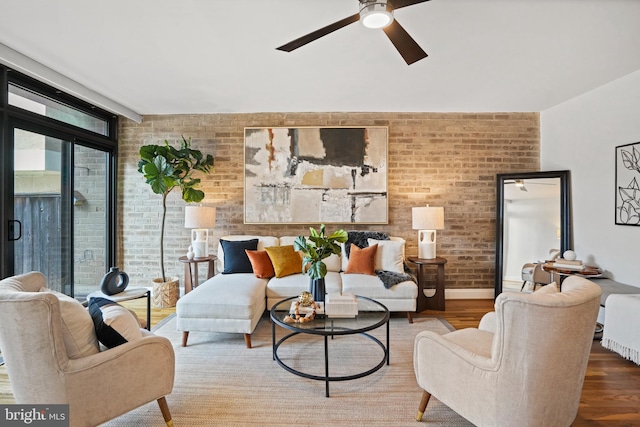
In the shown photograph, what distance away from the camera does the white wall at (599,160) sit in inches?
121

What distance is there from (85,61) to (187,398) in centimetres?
305

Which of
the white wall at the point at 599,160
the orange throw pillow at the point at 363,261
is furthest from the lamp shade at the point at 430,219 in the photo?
Answer: the white wall at the point at 599,160

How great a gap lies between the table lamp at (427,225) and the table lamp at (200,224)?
8.68 ft

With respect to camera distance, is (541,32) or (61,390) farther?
(541,32)

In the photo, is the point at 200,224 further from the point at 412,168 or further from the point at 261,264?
the point at 412,168

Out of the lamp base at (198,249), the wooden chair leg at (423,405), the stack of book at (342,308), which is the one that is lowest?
the wooden chair leg at (423,405)

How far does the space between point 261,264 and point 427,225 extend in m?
2.09

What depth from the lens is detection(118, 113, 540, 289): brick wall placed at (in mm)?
4246

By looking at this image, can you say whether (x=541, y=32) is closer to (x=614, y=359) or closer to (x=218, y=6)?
(x=218, y=6)

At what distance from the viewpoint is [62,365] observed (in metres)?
1.42

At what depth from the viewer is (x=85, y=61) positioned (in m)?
2.78

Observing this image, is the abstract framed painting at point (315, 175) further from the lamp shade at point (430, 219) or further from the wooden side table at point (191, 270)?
the wooden side table at point (191, 270)

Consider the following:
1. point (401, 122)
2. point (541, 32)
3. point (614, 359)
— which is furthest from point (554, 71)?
point (614, 359)

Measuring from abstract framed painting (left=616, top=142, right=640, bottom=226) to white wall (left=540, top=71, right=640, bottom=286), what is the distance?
0.07 m
